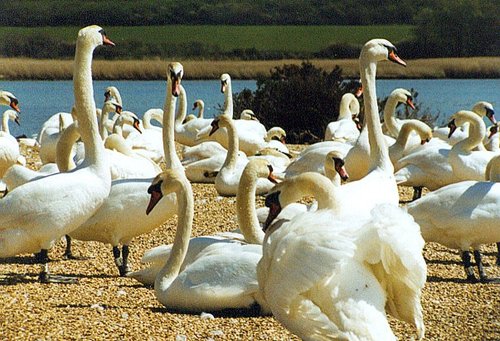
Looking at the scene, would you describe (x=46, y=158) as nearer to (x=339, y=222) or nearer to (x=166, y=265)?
(x=166, y=265)

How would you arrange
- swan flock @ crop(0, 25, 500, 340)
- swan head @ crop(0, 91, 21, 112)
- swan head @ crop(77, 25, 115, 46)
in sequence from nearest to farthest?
swan flock @ crop(0, 25, 500, 340) < swan head @ crop(77, 25, 115, 46) < swan head @ crop(0, 91, 21, 112)

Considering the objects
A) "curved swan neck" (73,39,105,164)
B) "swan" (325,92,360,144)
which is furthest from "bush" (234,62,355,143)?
"curved swan neck" (73,39,105,164)

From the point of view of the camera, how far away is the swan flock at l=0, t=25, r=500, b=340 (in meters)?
4.39

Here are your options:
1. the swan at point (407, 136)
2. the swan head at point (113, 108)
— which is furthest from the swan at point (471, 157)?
the swan head at point (113, 108)

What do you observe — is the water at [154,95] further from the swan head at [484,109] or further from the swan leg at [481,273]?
the swan leg at [481,273]

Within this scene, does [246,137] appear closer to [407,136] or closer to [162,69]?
[162,69]

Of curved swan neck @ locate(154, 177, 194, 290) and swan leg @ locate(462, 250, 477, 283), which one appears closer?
curved swan neck @ locate(154, 177, 194, 290)

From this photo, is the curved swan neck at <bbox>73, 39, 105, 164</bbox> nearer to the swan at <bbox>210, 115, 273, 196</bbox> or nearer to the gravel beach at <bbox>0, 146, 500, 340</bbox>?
the gravel beach at <bbox>0, 146, 500, 340</bbox>

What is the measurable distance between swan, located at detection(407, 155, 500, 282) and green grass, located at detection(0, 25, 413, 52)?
3.14m

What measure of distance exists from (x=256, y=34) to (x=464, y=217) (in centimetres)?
495

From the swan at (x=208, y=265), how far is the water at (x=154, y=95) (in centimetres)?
483

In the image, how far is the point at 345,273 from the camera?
4.43m

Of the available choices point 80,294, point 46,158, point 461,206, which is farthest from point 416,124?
point 80,294

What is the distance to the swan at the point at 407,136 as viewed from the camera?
10523 millimetres
